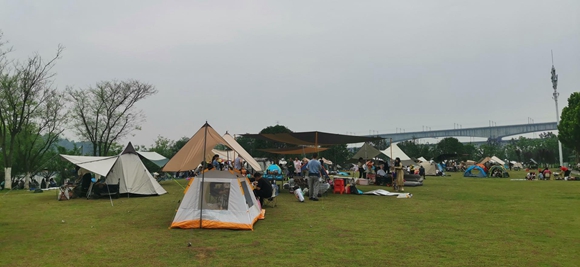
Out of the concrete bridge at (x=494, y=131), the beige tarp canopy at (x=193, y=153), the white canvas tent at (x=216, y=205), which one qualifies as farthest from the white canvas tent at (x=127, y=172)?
the concrete bridge at (x=494, y=131)

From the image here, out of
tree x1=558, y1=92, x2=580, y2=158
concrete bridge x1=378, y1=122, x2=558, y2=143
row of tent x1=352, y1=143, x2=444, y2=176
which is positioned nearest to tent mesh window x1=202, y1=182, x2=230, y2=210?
row of tent x1=352, y1=143, x2=444, y2=176

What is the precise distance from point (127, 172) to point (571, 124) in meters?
35.8

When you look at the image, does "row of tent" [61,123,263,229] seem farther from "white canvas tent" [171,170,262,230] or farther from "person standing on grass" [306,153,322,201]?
"person standing on grass" [306,153,322,201]

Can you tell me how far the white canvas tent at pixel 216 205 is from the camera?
25.8 ft

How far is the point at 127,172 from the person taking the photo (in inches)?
589

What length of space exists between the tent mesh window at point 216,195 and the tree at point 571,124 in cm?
3507

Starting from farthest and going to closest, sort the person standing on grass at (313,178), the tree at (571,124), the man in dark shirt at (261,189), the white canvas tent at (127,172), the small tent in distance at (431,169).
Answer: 1. the tree at (571,124)
2. the small tent in distance at (431,169)
3. the white canvas tent at (127,172)
4. the person standing on grass at (313,178)
5. the man in dark shirt at (261,189)

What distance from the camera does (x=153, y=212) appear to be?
33.9ft

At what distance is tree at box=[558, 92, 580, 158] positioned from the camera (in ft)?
107

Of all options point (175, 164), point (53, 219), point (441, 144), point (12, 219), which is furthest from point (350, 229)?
point (441, 144)

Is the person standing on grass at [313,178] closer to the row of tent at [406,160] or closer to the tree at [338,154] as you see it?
the row of tent at [406,160]

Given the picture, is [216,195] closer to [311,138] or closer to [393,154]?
[311,138]

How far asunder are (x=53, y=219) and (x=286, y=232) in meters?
5.98

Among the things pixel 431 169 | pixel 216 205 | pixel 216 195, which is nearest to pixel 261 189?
pixel 216 195
